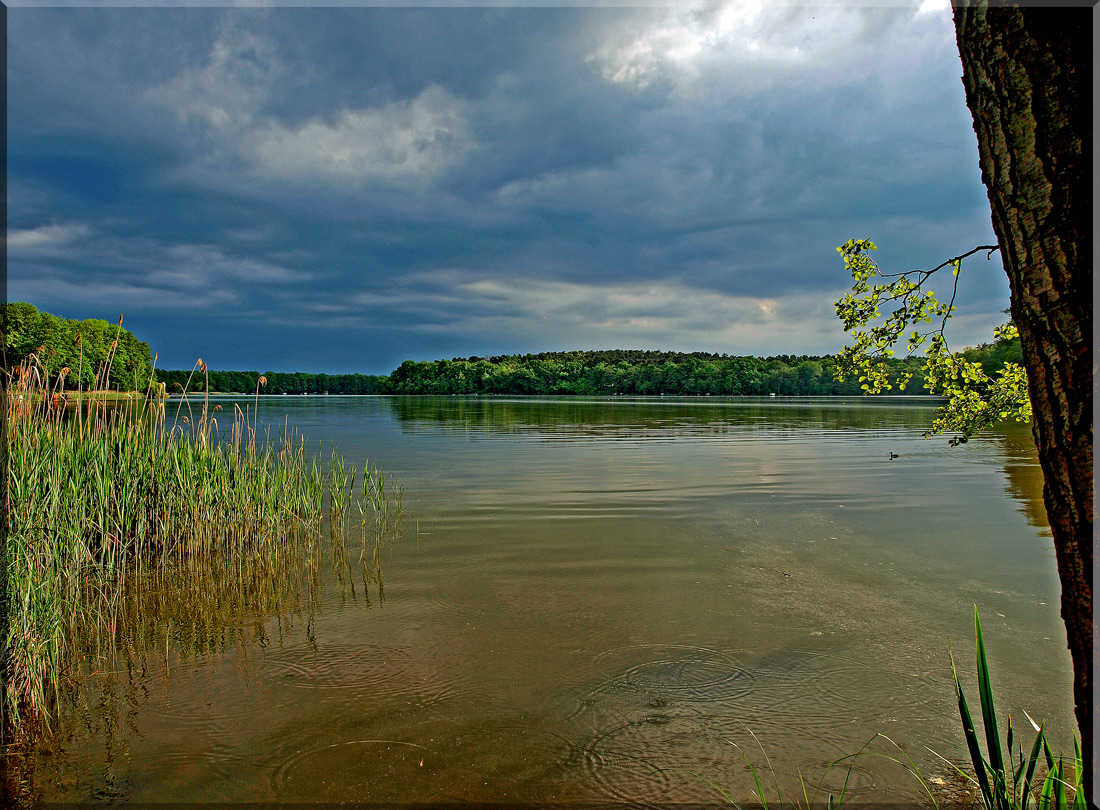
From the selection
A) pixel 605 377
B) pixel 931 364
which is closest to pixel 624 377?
pixel 605 377

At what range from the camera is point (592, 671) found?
15.1ft

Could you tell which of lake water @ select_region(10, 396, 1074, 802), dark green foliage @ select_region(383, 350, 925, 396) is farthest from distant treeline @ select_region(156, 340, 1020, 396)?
lake water @ select_region(10, 396, 1074, 802)

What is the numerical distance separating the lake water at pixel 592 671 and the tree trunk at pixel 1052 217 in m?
2.30

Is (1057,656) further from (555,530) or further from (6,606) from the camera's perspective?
(6,606)

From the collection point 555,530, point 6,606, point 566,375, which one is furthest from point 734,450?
point 566,375

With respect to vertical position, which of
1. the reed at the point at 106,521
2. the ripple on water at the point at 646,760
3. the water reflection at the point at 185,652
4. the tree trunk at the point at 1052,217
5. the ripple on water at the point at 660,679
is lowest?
the ripple on water at the point at 646,760

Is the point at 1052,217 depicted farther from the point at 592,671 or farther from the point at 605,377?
the point at 605,377

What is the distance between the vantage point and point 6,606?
3.77 m

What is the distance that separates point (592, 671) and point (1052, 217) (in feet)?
13.1

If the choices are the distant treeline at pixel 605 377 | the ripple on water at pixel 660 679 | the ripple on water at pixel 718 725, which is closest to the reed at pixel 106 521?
the ripple on water at pixel 660 679

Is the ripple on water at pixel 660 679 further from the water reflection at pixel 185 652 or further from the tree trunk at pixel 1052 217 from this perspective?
the tree trunk at pixel 1052 217

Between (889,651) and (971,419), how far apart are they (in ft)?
7.22

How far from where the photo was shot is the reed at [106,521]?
411 cm

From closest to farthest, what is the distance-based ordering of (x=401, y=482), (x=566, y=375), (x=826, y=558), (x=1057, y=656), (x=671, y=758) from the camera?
(x=671, y=758), (x=1057, y=656), (x=826, y=558), (x=401, y=482), (x=566, y=375)
